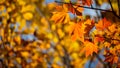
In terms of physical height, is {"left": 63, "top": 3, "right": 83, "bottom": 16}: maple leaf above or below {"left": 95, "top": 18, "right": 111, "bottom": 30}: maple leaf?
above

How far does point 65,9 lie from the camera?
4414mm

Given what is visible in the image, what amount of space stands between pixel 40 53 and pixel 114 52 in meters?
5.62

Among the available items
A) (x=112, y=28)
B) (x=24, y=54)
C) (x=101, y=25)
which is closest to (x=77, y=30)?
(x=101, y=25)

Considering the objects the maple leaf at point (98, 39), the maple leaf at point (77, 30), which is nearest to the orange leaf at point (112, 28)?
the maple leaf at point (98, 39)

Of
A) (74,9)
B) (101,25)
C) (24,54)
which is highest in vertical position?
(74,9)

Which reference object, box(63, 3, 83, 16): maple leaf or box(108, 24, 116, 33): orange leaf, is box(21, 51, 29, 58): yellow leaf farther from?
box(63, 3, 83, 16): maple leaf

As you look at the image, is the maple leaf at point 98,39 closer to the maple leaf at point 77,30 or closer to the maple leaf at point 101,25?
the maple leaf at point 101,25

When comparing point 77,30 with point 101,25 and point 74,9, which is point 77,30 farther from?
point 101,25

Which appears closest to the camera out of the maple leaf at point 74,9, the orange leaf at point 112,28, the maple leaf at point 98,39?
the maple leaf at point 74,9

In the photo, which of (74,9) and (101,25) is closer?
(74,9)

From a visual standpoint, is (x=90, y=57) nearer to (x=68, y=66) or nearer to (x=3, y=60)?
(x=68, y=66)

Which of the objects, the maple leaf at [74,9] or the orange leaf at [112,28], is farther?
the orange leaf at [112,28]

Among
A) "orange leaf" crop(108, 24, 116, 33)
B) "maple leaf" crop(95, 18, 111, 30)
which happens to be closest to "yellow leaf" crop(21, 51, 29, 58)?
"orange leaf" crop(108, 24, 116, 33)

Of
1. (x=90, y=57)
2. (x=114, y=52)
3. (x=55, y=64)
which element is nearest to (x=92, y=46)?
(x=114, y=52)
